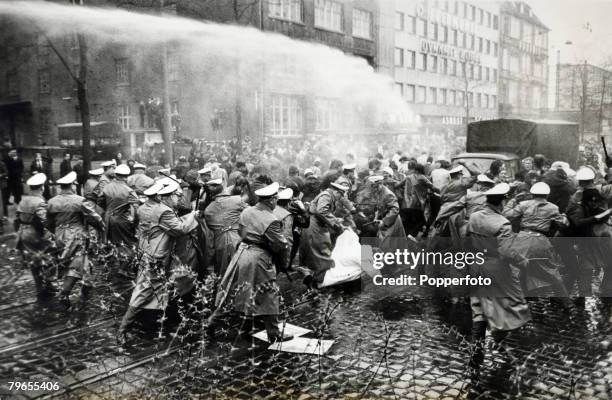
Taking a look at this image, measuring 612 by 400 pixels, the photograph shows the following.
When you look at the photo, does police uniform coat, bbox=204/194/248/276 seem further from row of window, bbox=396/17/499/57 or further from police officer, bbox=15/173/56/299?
row of window, bbox=396/17/499/57

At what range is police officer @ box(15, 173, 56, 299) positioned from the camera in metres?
7.55

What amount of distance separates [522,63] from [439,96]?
749cm

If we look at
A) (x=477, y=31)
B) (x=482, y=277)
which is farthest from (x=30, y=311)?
(x=477, y=31)

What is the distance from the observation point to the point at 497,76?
165 ft

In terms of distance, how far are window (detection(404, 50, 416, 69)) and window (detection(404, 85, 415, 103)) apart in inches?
66.5

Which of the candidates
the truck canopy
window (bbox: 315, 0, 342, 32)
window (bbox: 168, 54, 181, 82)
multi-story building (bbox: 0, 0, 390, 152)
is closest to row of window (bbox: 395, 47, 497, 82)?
window (bbox: 315, 0, 342, 32)

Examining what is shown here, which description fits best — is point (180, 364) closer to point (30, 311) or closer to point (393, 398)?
point (393, 398)

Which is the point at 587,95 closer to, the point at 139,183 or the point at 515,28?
the point at 515,28

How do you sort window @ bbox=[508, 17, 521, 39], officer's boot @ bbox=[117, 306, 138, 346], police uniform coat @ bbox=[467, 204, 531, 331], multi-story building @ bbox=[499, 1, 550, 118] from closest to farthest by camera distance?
police uniform coat @ bbox=[467, 204, 531, 331], officer's boot @ bbox=[117, 306, 138, 346], multi-story building @ bbox=[499, 1, 550, 118], window @ bbox=[508, 17, 521, 39]

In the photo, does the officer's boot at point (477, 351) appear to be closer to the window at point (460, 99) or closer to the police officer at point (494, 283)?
the police officer at point (494, 283)

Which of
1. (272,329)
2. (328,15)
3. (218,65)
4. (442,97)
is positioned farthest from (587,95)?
(272,329)

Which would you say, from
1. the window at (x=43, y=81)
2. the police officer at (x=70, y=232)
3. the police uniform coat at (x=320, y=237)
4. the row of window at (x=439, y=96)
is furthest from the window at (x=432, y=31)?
the police officer at (x=70, y=232)

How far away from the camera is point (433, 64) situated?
154ft

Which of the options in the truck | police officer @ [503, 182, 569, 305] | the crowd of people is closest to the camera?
the crowd of people
